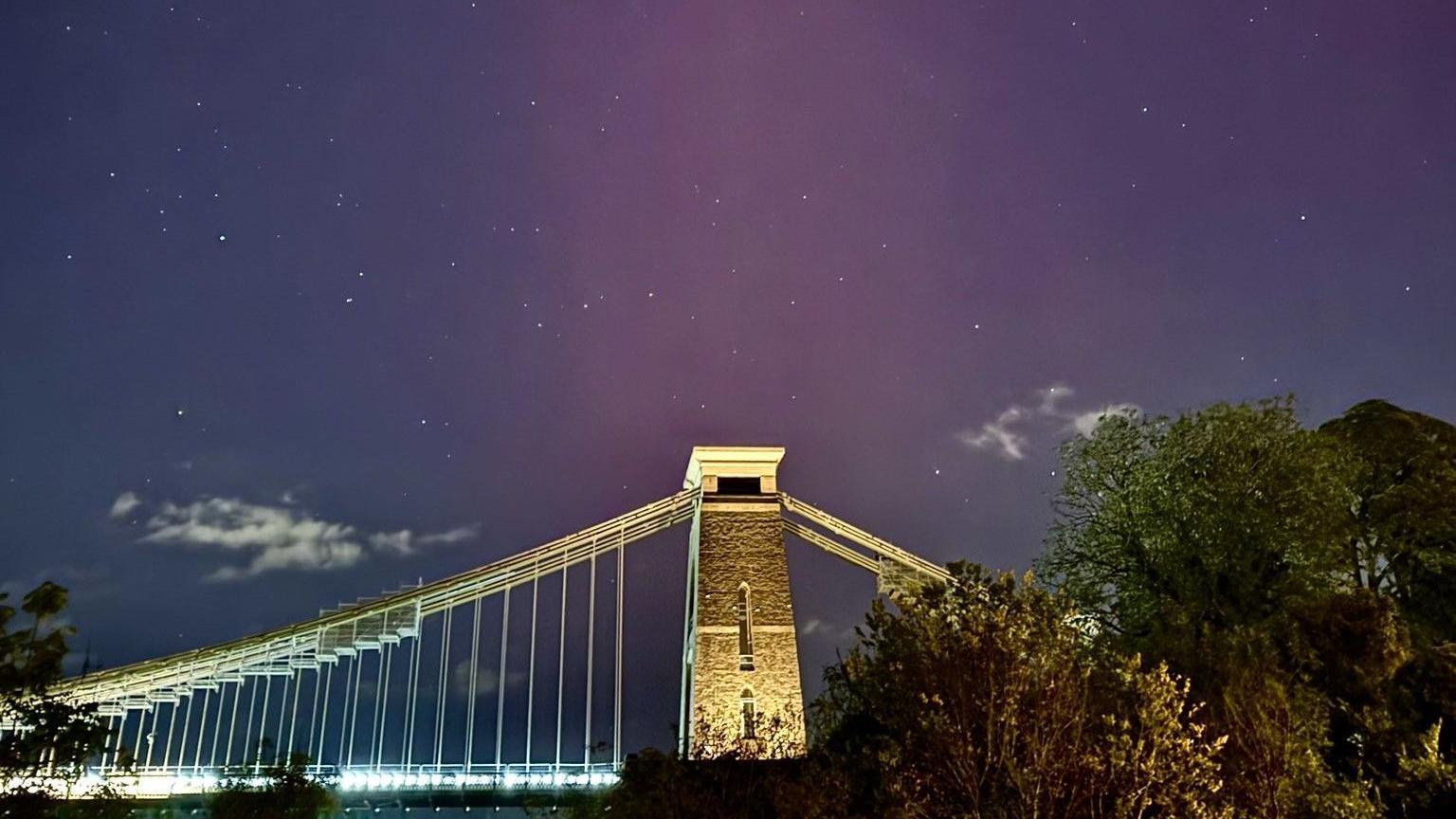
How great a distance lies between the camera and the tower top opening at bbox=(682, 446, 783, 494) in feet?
161

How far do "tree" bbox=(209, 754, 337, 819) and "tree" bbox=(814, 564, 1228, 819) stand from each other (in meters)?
33.3

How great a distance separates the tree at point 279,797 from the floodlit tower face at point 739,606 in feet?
47.1

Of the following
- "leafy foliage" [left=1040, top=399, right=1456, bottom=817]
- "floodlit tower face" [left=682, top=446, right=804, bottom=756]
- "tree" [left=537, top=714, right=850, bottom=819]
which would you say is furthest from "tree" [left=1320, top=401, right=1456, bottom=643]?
"floodlit tower face" [left=682, top=446, right=804, bottom=756]

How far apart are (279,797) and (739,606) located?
18.3m

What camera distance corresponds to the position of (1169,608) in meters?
26.6

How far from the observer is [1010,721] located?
1545 cm

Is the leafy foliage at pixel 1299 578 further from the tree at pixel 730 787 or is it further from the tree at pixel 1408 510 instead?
the tree at pixel 730 787

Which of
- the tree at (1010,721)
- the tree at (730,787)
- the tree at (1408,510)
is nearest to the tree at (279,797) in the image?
the tree at (730,787)

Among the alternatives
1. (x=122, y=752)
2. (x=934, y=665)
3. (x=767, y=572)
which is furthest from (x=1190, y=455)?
(x=122, y=752)

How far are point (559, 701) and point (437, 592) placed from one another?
8.15m

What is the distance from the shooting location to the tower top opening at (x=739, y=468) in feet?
161

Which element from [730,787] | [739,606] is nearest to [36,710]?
[730,787]

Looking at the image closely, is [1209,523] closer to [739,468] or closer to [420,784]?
[739,468]

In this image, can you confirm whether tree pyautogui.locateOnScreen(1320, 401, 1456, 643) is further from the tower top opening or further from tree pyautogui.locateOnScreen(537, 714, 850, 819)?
the tower top opening
